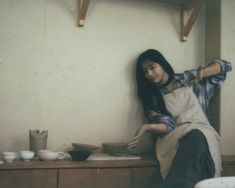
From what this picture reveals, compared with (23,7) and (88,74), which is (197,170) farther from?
(23,7)

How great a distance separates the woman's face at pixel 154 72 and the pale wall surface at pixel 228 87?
0.48 meters

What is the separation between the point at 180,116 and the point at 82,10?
1042 millimetres

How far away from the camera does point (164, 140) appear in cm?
239

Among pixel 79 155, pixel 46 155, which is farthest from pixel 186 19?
pixel 46 155

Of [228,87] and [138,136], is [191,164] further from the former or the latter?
[228,87]

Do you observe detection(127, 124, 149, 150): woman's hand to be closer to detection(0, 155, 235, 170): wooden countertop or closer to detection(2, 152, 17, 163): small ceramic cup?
detection(0, 155, 235, 170): wooden countertop

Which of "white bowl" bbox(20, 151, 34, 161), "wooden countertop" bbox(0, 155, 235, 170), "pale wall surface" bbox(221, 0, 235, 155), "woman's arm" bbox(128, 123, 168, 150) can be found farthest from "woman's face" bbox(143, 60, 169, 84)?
"white bowl" bbox(20, 151, 34, 161)

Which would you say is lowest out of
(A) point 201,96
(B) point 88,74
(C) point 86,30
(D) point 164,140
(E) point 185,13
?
(D) point 164,140

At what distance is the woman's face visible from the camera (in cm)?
254

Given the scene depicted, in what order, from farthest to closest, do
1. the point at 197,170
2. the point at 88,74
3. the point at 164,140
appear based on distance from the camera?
1. the point at 88,74
2. the point at 164,140
3. the point at 197,170

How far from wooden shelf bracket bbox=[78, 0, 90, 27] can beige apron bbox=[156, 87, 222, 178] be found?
2.73 ft

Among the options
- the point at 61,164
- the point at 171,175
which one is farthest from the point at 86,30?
the point at 171,175

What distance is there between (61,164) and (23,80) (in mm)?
720

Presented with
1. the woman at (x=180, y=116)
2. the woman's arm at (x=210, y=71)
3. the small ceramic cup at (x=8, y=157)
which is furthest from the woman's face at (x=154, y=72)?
the small ceramic cup at (x=8, y=157)
